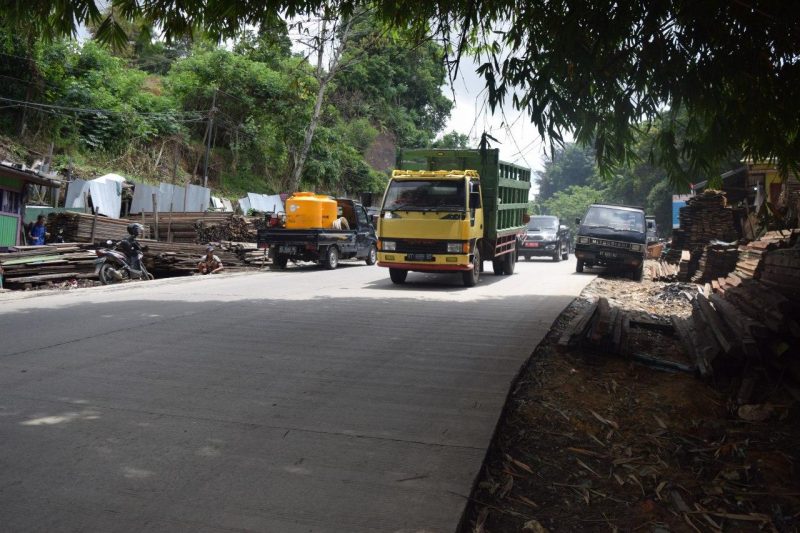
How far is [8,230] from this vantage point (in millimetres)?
17562

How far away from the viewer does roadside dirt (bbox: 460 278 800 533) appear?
12.7 ft

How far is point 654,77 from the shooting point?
19.0ft

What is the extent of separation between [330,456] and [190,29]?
531 cm

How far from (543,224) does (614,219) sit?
355 inches

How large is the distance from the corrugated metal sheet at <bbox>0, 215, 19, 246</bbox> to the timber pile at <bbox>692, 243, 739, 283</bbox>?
17907 millimetres

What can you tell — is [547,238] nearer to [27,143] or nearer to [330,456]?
[27,143]

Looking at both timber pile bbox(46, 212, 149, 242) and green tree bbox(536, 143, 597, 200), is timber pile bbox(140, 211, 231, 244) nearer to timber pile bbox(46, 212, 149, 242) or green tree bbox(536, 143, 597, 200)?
timber pile bbox(46, 212, 149, 242)

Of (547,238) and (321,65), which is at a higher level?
(321,65)

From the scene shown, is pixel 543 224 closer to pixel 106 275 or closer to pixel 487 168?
pixel 487 168

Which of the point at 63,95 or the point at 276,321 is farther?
the point at 63,95

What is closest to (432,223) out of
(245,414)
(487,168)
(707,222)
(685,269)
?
(487,168)

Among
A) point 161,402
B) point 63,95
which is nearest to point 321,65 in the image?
point 63,95

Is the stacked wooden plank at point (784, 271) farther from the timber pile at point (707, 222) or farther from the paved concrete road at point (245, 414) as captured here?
the timber pile at point (707, 222)

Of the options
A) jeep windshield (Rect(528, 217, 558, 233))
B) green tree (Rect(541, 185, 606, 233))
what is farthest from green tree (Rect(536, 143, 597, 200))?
jeep windshield (Rect(528, 217, 558, 233))
